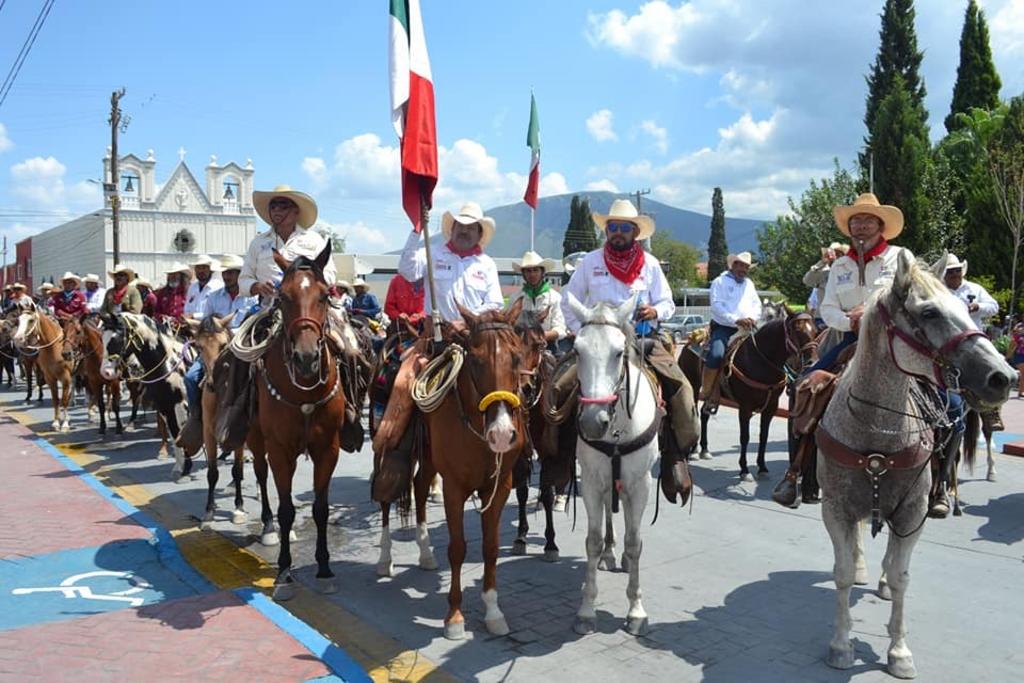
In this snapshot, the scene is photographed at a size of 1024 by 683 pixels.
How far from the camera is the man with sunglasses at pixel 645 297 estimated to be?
574cm

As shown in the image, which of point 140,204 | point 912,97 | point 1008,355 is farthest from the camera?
point 140,204

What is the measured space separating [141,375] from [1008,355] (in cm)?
1949

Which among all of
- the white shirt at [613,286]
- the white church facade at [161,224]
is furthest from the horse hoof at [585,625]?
the white church facade at [161,224]

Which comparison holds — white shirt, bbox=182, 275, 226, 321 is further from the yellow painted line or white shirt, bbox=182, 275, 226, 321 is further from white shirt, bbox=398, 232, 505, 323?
white shirt, bbox=398, 232, 505, 323

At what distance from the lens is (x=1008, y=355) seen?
18469 millimetres

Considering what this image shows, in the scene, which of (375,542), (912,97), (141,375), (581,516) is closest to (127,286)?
(141,375)

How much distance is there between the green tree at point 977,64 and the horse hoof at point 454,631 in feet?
125


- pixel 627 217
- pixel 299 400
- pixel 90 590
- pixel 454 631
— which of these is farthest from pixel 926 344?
pixel 90 590

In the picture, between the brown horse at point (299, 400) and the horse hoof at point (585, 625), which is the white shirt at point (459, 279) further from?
the horse hoof at point (585, 625)

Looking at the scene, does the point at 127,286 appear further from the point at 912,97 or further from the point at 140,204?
the point at 140,204

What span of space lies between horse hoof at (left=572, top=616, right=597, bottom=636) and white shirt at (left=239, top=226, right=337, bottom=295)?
3433 mm

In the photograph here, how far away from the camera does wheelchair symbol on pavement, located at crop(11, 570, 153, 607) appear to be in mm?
5719

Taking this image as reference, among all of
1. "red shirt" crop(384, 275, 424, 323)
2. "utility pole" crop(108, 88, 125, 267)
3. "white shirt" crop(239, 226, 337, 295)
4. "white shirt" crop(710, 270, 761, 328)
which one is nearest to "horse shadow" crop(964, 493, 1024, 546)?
"white shirt" crop(710, 270, 761, 328)

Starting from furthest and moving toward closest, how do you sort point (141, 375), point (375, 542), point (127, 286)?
point (127, 286), point (141, 375), point (375, 542)
